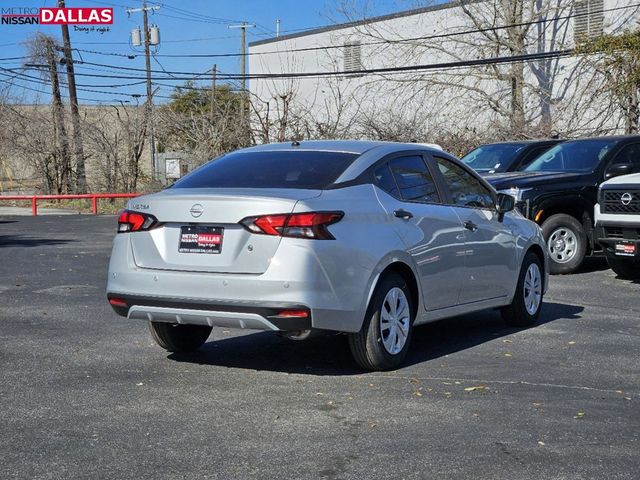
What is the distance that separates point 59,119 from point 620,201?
3271cm

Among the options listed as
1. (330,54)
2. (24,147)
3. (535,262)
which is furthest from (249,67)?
(535,262)

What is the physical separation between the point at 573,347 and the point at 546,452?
3.34 metres

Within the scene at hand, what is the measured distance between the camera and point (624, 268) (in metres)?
13.5

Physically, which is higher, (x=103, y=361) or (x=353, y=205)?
(x=353, y=205)

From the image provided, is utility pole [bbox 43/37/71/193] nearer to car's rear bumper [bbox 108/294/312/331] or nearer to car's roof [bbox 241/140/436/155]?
car's roof [bbox 241/140/436/155]

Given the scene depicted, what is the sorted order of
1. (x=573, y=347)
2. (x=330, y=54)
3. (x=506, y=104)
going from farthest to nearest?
(x=330, y=54)
(x=506, y=104)
(x=573, y=347)

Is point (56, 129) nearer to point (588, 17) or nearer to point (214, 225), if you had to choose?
point (588, 17)

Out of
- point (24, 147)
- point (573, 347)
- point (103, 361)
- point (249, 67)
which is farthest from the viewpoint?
point (249, 67)

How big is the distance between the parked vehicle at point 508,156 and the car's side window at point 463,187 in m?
6.68


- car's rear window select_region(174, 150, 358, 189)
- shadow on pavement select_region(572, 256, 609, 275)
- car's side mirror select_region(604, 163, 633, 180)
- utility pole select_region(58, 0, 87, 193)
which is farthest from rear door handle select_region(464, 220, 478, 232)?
utility pole select_region(58, 0, 87, 193)

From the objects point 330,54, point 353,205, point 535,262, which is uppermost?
point 330,54

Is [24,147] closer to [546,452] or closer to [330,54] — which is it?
[330,54]

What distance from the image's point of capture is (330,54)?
4612cm

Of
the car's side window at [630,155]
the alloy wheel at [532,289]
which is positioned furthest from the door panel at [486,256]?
the car's side window at [630,155]
